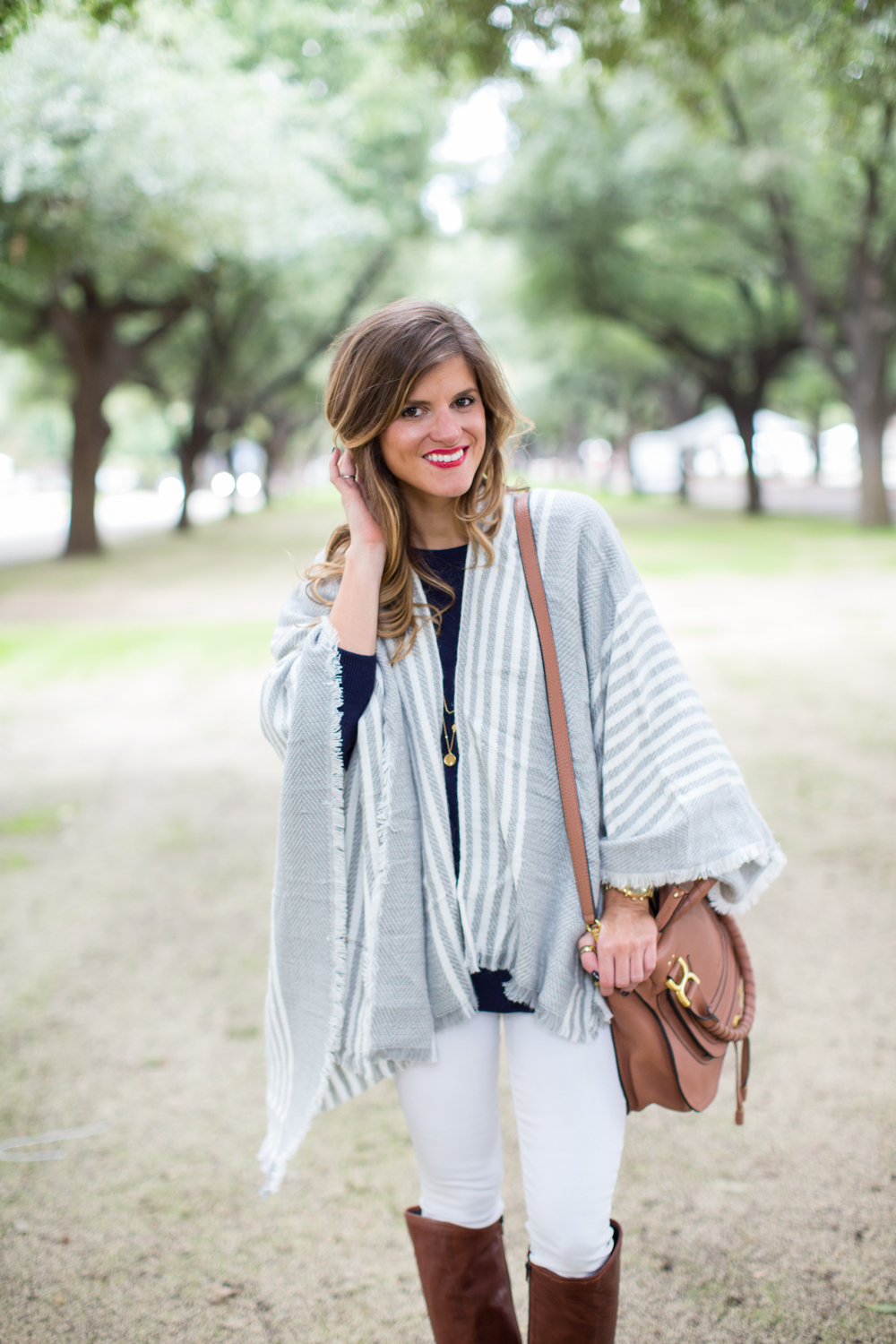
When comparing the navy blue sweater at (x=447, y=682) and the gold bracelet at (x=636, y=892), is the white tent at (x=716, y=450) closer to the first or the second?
the navy blue sweater at (x=447, y=682)

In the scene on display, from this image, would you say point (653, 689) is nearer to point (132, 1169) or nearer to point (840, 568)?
point (132, 1169)

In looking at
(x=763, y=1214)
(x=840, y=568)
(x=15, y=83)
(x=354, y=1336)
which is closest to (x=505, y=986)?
(x=354, y=1336)

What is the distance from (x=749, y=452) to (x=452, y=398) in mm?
28241

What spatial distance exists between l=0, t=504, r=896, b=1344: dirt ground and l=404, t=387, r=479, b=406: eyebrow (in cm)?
47

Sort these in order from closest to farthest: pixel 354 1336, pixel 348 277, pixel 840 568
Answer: pixel 354 1336, pixel 840 568, pixel 348 277

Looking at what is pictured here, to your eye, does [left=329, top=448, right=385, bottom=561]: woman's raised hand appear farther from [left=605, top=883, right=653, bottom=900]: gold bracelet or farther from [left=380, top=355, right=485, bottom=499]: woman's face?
[left=605, top=883, right=653, bottom=900]: gold bracelet

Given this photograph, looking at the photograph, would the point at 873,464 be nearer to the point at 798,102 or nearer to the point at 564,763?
the point at 798,102

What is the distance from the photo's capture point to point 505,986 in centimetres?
176

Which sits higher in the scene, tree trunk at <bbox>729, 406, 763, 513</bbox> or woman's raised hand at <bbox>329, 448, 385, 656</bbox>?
tree trunk at <bbox>729, 406, 763, 513</bbox>

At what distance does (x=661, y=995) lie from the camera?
1.71 m

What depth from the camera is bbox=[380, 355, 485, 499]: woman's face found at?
176 cm

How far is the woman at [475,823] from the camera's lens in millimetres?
1688

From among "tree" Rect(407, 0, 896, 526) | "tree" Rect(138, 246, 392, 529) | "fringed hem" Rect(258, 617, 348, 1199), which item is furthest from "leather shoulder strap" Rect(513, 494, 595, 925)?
"tree" Rect(138, 246, 392, 529)

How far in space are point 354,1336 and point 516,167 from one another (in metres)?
21.6
